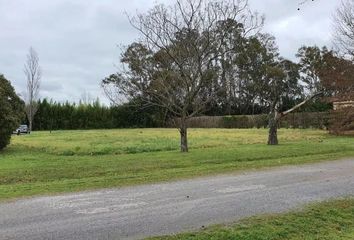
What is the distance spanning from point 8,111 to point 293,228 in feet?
62.4

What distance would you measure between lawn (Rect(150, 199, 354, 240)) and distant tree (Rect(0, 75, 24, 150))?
1789 cm

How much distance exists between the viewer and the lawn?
6316mm

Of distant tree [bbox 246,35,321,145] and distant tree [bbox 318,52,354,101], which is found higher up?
distant tree [bbox 246,35,321,145]

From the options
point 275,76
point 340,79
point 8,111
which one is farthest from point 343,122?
point 275,76

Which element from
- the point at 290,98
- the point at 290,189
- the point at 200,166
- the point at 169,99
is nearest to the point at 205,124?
the point at 290,98

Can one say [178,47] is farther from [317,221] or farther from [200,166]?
[317,221]

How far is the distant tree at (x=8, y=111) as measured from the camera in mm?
22766

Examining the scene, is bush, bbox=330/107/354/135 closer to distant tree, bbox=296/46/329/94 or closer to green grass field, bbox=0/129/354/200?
green grass field, bbox=0/129/354/200

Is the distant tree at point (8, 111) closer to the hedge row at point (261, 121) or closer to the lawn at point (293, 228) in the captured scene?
the hedge row at point (261, 121)

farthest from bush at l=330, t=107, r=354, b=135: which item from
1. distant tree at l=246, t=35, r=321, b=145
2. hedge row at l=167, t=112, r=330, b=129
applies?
distant tree at l=246, t=35, r=321, b=145

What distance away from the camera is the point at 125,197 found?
9336mm

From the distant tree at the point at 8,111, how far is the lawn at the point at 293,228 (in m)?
17.9

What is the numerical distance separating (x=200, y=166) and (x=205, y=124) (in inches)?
1926

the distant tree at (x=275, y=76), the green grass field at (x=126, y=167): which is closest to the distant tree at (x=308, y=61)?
the distant tree at (x=275, y=76)
